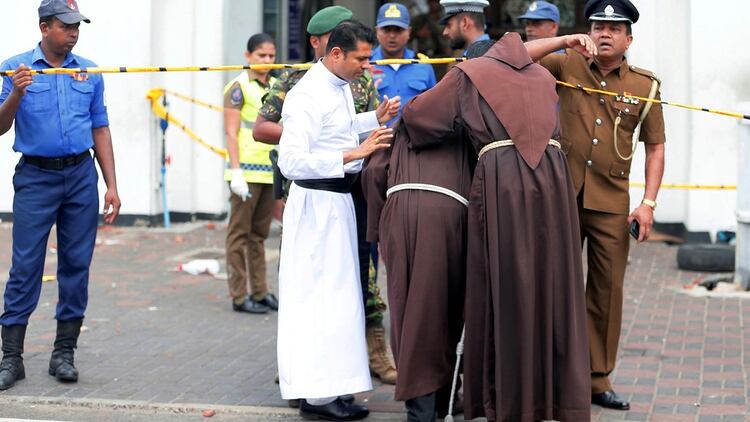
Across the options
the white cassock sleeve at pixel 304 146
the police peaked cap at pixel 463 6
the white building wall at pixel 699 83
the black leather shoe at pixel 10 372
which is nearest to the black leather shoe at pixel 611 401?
the white cassock sleeve at pixel 304 146

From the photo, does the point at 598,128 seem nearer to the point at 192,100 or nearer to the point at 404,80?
the point at 404,80

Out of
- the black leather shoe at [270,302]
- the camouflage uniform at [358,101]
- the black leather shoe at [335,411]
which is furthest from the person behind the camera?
the black leather shoe at [270,302]

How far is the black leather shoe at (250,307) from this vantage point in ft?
29.1

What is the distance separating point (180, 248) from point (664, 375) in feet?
19.3

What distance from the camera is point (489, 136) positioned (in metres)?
5.54

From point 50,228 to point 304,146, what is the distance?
5.61 feet

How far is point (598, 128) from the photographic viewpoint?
20.7ft

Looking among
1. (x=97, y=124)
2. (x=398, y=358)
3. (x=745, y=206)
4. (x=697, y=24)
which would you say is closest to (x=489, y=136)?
(x=398, y=358)

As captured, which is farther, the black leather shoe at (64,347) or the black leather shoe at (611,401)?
the black leather shoe at (64,347)

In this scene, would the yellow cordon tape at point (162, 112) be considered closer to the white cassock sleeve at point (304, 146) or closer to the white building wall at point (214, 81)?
the white building wall at point (214, 81)

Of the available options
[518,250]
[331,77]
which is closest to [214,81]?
[331,77]

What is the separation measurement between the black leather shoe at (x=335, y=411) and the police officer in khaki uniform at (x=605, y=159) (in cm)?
118

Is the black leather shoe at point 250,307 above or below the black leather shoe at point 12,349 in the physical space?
below

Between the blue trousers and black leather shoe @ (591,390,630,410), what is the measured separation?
9.20 feet
